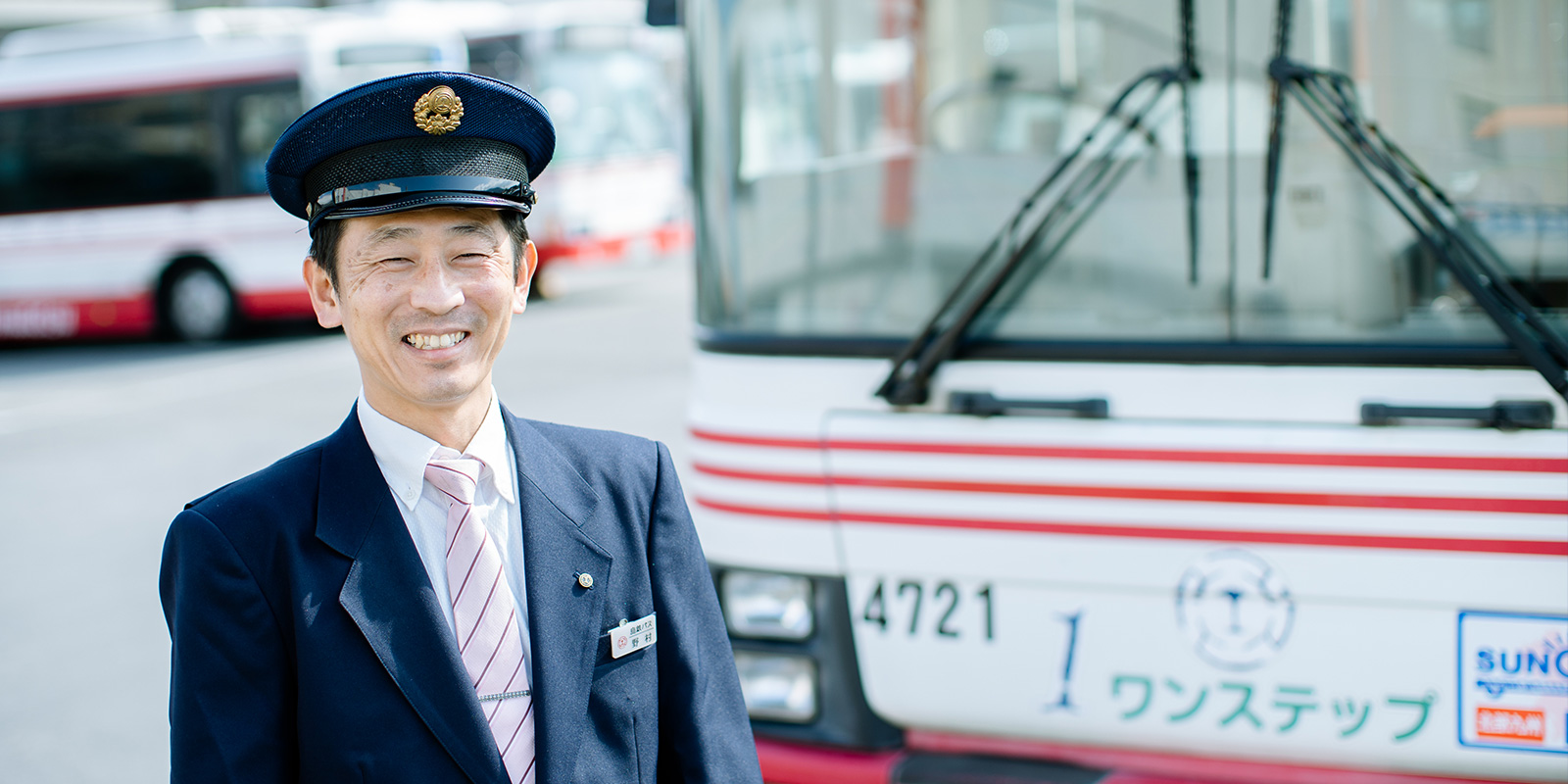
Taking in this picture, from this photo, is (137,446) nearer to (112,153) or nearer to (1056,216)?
(112,153)

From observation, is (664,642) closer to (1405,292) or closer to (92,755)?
(1405,292)

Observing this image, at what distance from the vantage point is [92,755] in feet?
14.1

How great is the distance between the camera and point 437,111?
1.46 m

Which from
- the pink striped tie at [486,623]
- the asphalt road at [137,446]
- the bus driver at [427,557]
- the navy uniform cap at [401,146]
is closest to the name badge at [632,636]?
the bus driver at [427,557]

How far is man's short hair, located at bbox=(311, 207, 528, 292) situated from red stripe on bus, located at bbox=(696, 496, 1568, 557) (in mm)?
1178

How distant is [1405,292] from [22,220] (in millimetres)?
15746

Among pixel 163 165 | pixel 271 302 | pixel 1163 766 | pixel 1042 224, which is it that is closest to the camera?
pixel 1163 766

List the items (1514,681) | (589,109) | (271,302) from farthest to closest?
1. (589,109)
2. (271,302)
3. (1514,681)

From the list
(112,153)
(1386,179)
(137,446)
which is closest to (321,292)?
(1386,179)

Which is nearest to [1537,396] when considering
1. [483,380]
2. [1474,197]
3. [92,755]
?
[1474,197]

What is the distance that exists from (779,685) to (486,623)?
1.37 m

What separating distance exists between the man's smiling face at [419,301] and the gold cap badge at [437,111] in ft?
0.29

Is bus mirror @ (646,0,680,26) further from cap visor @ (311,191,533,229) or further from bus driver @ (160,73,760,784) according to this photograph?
cap visor @ (311,191,533,229)

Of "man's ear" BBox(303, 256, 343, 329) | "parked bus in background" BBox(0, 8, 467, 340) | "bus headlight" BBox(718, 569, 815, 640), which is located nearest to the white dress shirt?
"man's ear" BBox(303, 256, 343, 329)
